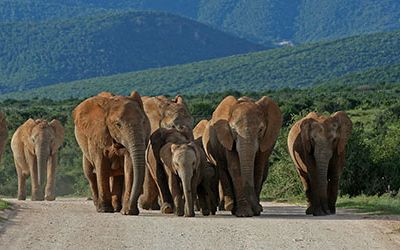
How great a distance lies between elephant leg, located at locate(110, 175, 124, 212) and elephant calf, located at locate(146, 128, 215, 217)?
0.63 m

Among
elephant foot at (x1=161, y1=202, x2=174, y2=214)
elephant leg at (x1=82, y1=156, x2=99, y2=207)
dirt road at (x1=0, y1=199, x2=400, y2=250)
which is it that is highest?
elephant leg at (x1=82, y1=156, x2=99, y2=207)

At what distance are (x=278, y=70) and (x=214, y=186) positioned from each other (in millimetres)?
122480

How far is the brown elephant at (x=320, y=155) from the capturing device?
21.8m

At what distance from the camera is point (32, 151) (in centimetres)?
3058

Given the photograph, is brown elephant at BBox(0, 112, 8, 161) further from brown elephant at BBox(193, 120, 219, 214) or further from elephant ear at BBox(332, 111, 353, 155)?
elephant ear at BBox(332, 111, 353, 155)

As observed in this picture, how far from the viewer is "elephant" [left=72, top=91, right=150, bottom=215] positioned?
66.3ft

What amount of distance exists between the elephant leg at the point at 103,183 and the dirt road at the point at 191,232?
1.04 metres

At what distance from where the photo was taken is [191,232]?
54.7 feet

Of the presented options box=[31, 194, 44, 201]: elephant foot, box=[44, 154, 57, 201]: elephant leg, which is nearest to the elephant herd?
box=[31, 194, 44, 201]: elephant foot

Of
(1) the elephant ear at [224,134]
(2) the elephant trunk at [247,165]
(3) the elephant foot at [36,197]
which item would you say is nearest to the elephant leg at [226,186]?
(1) the elephant ear at [224,134]

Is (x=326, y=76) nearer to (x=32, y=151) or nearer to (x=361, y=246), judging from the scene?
(x=32, y=151)

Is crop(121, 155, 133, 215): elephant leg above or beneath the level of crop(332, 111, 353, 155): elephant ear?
beneath

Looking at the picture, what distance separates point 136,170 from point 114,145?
1277 mm

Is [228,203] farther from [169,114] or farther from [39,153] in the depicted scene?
[39,153]
